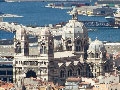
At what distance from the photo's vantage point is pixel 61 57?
4734 inches

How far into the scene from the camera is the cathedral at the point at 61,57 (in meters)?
118

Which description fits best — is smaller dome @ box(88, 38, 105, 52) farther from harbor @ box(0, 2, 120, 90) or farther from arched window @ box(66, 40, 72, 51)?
arched window @ box(66, 40, 72, 51)

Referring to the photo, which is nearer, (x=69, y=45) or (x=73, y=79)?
(x=73, y=79)

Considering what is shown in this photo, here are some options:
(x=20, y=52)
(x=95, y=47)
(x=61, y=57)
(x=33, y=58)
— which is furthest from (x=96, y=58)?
(x=20, y=52)

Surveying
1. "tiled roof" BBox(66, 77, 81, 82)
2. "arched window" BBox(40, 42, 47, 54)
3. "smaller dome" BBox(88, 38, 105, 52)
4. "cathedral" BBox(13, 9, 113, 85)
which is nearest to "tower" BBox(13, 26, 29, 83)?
"cathedral" BBox(13, 9, 113, 85)

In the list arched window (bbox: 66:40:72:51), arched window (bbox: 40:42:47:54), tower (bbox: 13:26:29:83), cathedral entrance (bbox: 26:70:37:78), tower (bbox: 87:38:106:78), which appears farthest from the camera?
arched window (bbox: 66:40:72:51)

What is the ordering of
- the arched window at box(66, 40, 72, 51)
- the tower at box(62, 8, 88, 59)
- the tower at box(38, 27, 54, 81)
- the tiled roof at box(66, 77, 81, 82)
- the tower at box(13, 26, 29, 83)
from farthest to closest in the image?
1. the arched window at box(66, 40, 72, 51)
2. the tower at box(62, 8, 88, 59)
3. the tower at box(13, 26, 29, 83)
4. the tower at box(38, 27, 54, 81)
5. the tiled roof at box(66, 77, 81, 82)

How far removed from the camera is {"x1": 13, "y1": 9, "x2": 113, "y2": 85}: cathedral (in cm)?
11831

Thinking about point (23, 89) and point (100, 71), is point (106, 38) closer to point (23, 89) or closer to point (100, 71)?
point (100, 71)

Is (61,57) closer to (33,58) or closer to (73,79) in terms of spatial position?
(33,58)

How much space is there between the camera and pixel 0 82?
383ft

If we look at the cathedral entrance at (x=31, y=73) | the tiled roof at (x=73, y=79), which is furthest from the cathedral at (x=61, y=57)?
the tiled roof at (x=73, y=79)

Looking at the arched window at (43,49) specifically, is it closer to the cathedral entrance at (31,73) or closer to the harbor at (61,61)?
the harbor at (61,61)

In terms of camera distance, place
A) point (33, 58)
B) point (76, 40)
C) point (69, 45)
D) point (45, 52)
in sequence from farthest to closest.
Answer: point (69, 45), point (76, 40), point (33, 58), point (45, 52)
